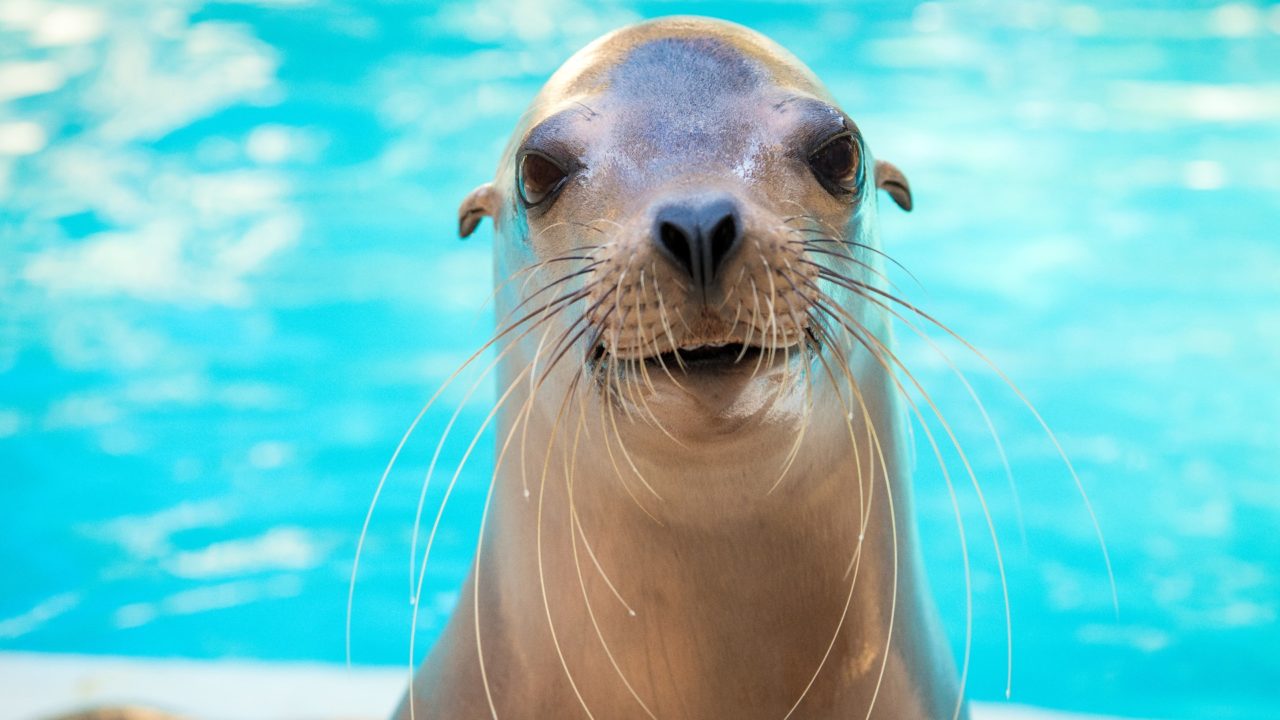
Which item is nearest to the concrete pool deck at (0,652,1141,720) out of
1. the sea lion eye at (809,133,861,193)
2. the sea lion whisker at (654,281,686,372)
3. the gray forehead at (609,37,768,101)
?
the sea lion eye at (809,133,861,193)

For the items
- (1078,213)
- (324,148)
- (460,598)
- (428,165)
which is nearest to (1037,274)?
(1078,213)

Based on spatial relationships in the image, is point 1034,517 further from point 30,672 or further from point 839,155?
point 839,155

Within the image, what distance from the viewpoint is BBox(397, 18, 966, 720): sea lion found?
1568 mm

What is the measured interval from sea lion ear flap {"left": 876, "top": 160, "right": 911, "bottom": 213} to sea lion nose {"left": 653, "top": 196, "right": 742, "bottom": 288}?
0.80 m

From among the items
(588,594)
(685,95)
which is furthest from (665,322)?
(588,594)

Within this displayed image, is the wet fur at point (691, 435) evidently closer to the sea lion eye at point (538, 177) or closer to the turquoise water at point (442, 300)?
the sea lion eye at point (538, 177)

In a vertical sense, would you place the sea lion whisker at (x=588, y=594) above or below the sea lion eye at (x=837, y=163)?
below

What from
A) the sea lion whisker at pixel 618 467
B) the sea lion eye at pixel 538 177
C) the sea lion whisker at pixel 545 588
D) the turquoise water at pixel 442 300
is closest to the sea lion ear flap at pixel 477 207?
the sea lion eye at pixel 538 177

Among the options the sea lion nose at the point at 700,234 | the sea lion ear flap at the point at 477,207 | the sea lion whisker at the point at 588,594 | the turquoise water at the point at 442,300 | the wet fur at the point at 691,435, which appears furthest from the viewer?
the turquoise water at the point at 442,300

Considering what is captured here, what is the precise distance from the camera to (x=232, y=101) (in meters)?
8.42

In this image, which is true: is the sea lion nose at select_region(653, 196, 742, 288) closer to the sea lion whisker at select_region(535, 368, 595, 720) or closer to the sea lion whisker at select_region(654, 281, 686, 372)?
the sea lion whisker at select_region(654, 281, 686, 372)

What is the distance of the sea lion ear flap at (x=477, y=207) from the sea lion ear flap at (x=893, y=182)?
2.08ft

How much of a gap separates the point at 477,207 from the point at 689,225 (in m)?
0.86

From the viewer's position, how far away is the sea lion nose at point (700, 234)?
57.9 inches
